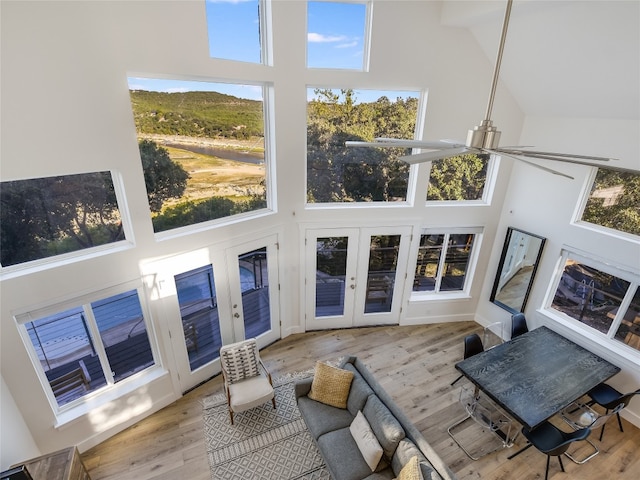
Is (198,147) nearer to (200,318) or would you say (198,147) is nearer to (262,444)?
(200,318)

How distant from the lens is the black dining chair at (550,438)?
372 centimetres

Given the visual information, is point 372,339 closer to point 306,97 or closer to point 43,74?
point 306,97

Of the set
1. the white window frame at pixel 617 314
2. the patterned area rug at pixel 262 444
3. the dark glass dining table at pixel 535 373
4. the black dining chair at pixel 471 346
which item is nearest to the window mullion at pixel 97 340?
the patterned area rug at pixel 262 444

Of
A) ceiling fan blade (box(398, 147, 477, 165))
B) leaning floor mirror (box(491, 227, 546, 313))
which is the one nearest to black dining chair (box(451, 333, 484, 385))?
leaning floor mirror (box(491, 227, 546, 313))

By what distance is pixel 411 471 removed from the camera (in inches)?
126

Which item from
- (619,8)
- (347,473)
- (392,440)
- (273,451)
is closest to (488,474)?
(392,440)

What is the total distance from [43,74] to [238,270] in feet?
10.5

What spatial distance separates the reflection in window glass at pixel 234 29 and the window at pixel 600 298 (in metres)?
5.65

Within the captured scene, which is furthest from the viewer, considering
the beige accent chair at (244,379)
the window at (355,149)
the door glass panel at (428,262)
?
the door glass panel at (428,262)

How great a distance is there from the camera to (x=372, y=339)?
21.2ft

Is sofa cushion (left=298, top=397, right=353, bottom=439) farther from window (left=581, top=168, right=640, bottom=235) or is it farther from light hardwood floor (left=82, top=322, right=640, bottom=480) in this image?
window (left=581, top=168, right=640, bottom=235)

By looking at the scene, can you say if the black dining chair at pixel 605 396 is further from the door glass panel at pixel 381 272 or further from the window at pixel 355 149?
the window at pixel 355 149

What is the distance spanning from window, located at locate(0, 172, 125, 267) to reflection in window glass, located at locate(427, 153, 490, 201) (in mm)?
4875

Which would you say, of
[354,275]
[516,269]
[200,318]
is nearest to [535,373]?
[516,269]
